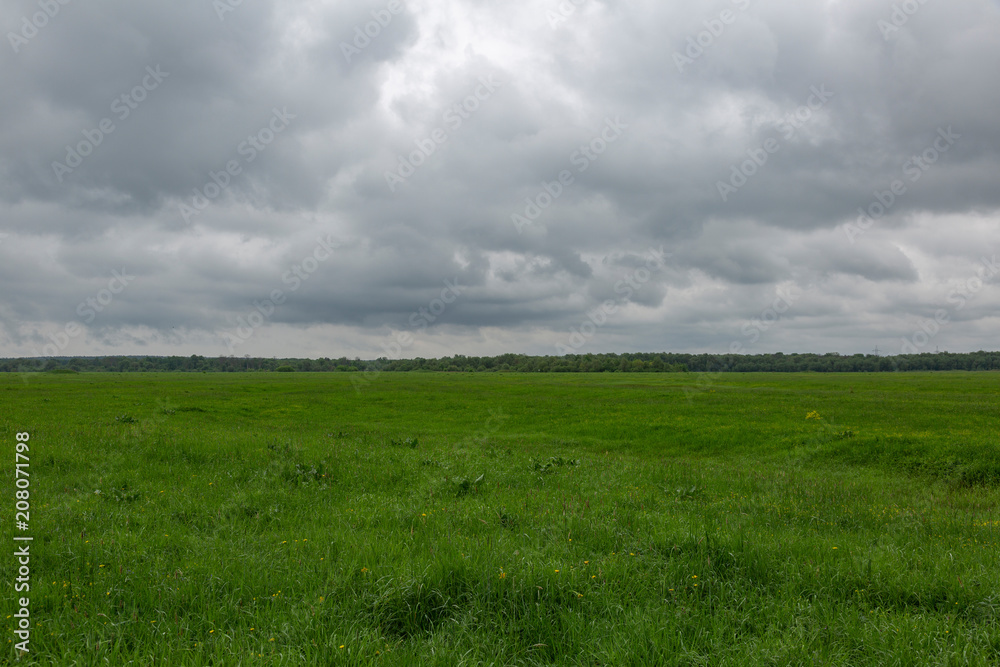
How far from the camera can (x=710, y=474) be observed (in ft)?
52.2

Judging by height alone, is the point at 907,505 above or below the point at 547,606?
below

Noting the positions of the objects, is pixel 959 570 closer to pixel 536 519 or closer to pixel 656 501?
pixel 656 501

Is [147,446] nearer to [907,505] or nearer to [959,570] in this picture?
[959,570]

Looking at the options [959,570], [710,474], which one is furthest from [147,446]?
[959,570]

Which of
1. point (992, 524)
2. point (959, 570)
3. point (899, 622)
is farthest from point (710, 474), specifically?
point (899, 622)

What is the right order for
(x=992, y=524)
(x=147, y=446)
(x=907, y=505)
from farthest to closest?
(x=147, y=446) → (x=907, y=505) → (x=992, y=524)

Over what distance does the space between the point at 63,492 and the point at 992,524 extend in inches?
766

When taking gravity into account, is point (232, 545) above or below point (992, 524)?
above

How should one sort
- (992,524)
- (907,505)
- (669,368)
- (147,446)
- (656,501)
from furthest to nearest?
(669,368), (147,446), (907,505), (656,501), (992,524)

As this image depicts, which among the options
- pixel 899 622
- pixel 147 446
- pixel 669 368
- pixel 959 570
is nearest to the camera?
pixel 899 622

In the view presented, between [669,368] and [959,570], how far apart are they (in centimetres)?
18738

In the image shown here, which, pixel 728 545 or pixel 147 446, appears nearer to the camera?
pixel 728 545

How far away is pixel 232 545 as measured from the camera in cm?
769

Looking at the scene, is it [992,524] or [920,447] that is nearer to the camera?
[992,524]
